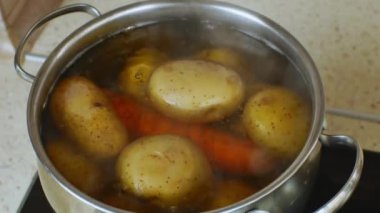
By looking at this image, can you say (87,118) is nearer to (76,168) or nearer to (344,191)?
(76,168)

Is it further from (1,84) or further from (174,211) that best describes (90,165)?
(1,84)

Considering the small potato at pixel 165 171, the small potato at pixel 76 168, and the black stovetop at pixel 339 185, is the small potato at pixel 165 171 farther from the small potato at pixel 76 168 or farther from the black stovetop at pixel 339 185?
the black stovetop at pixel 339 185

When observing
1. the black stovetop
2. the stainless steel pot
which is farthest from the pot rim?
the black stovetop

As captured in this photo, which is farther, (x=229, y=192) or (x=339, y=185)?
(x=339, y=185)

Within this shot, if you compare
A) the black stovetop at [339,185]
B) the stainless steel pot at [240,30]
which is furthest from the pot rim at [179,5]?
the black stovetop at [339,185]

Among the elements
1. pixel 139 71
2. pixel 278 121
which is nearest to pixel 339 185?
pixel 278 121

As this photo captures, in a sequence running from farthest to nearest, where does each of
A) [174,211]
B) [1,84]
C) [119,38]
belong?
[1,84], [119,38], [174,211]

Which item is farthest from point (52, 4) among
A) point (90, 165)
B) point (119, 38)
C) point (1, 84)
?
point (90, 165)
